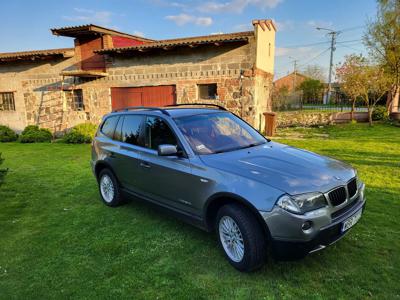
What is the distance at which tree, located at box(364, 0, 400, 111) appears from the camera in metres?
15.5

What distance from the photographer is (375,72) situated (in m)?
15.7

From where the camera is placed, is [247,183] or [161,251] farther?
[161,251]

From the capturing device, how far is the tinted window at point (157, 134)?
394 centimetres

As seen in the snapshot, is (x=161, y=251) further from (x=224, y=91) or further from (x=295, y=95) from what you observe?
(x=295, y=95)

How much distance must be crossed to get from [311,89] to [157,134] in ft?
102

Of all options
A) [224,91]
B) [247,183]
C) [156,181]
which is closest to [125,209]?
[156,181]

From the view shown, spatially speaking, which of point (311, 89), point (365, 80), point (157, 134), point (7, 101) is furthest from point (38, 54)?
point (311, 89)

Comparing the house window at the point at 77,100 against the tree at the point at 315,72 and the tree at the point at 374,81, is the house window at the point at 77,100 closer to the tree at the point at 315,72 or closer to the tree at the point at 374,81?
the tree at the point at 374,81

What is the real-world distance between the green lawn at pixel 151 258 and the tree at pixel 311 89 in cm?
2311

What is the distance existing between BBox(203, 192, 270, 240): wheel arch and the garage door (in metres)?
10.0

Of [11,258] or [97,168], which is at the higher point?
[97,168]

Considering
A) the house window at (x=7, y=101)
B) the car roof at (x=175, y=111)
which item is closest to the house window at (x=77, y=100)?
the house window at (x=7, y=101)

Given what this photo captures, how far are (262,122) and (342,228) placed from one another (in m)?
10.7

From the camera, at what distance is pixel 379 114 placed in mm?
17109
